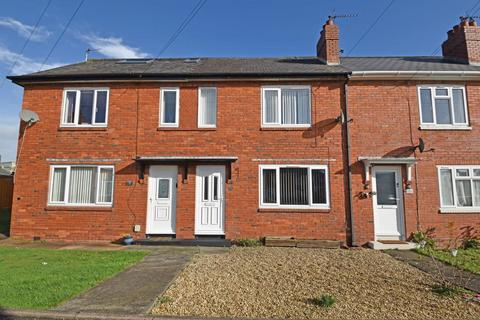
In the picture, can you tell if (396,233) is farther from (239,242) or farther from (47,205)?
(47,205)

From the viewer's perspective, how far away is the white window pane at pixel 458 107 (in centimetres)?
1060

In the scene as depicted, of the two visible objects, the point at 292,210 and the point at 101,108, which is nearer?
the point at 292,210

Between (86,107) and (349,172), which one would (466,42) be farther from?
(86,107)

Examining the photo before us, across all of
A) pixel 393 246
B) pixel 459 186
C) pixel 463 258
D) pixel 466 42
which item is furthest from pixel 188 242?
pixel 466 42

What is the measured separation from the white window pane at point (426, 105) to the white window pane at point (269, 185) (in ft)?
17.9

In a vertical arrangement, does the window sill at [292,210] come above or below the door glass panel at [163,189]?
below

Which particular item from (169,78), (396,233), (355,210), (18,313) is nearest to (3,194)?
(169,78)

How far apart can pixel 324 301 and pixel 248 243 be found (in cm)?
524

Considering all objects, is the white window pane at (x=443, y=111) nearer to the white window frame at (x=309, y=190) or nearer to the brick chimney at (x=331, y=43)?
the brick chimney at (x=331, y=43)

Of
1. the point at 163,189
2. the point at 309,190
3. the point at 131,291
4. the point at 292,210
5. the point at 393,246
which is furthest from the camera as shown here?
the point at 163,189

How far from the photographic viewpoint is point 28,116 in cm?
1068

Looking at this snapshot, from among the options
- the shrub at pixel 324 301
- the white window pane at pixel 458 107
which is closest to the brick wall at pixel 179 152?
the white window pane at pixel 458 107

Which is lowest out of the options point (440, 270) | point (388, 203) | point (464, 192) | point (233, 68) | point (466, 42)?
point (440, 270)

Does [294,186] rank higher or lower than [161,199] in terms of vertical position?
higher
